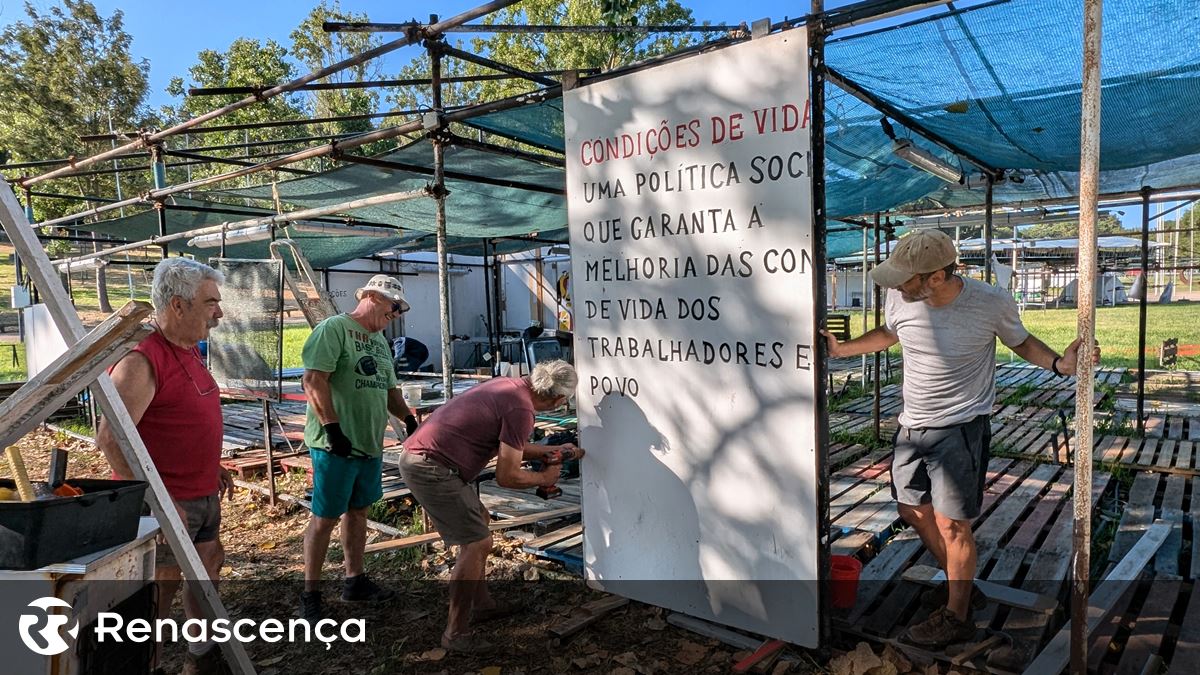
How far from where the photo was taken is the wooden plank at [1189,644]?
277cm

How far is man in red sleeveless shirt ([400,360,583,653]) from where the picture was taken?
3322mm

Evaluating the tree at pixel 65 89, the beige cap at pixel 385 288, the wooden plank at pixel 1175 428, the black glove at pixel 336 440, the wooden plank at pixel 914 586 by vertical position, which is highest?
the tree at pixel 65 89

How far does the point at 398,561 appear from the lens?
4.53m

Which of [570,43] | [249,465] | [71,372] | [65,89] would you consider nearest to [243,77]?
[65,89]

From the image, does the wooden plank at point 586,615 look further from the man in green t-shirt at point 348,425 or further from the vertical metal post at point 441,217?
the vertical metal post at point 441,217

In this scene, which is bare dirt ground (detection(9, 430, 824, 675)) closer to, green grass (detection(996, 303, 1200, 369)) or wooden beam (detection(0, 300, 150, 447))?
wooden beam (detection(0, 300, 150, 447))

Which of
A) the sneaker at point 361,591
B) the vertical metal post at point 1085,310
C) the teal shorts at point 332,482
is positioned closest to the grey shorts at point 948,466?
the vertical metal post at point 1085,310

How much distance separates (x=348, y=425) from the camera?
3.71 m

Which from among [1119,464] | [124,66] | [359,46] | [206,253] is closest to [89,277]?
[124,66]

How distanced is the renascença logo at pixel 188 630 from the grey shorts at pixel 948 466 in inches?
113

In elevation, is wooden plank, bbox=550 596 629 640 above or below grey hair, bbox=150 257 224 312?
below

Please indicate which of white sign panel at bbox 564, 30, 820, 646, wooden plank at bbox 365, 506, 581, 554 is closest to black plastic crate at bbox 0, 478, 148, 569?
white sign panel at bbox 564, 30, 820, 646

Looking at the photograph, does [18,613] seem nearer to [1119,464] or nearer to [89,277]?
[1119,464]

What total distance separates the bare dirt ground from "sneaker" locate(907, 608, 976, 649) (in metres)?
0.46
